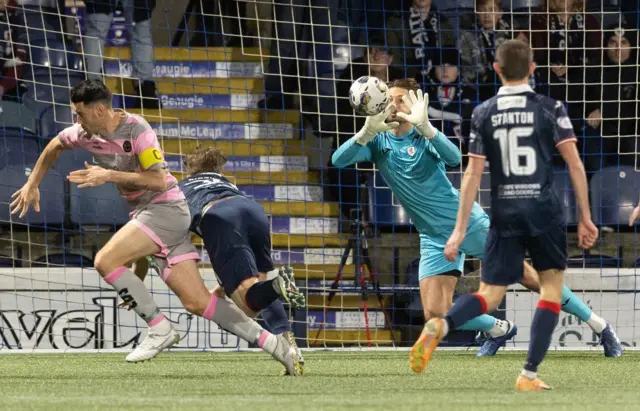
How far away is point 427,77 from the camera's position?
484 inches

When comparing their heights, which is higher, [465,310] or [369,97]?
[369,97]

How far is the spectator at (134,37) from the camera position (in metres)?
12.8

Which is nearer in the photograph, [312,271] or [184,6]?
[312,271]

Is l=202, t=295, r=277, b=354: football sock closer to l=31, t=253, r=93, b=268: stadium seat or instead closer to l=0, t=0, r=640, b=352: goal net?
l=0, t=0, r=640, b=352: goal net

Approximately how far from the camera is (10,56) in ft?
42.0

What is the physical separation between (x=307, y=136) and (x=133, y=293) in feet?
19.7

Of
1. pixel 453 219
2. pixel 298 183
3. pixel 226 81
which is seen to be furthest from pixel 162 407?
pixel 226 81

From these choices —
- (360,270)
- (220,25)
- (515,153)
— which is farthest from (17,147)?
(515,153)

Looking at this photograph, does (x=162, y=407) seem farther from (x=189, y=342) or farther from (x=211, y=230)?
(x=189, y=342)

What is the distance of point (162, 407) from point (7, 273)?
582 cm

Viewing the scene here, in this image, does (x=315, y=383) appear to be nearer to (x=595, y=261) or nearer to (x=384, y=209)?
(x=595, y=261)

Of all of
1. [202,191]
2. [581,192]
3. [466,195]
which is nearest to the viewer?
[581,192]

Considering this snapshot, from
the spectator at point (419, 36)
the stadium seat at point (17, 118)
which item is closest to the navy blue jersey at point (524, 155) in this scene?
the spectator at point (419, 36)

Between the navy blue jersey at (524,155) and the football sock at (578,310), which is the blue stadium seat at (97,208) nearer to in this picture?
the football sock at (578,310)
